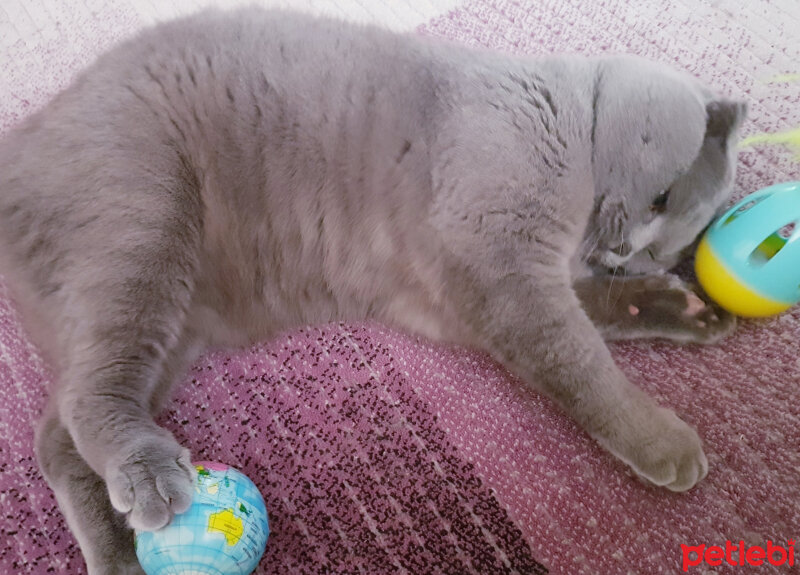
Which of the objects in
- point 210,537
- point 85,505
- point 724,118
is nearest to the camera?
point 210,537

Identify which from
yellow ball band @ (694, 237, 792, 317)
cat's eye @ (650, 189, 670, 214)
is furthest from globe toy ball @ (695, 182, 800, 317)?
cat's eye @ (650, 189, 670, 214)

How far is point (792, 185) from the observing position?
1.00 metres

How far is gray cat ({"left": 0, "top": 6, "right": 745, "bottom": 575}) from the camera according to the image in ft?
3.06

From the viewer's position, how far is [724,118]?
1.02 metres

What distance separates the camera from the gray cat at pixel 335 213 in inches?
36.7

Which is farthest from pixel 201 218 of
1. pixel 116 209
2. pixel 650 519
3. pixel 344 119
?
pixel 650 519

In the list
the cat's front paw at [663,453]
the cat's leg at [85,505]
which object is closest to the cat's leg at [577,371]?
the cat's front paw at [663,453]

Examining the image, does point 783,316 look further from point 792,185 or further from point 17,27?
point 17,27

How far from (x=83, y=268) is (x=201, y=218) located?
202 millimetres

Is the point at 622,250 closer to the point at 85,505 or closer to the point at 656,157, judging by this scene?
the point at 656,157

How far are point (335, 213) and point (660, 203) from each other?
59 centimetres

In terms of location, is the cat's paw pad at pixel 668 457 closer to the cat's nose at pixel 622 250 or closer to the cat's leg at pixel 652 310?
the cat's leg at pixel 652 310

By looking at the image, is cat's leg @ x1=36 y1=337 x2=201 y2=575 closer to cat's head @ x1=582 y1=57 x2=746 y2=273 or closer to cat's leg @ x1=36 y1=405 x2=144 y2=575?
cat's leg @ x1=36 y1=405 x2=144 y2=575

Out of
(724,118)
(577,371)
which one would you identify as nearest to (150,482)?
(577,371)
